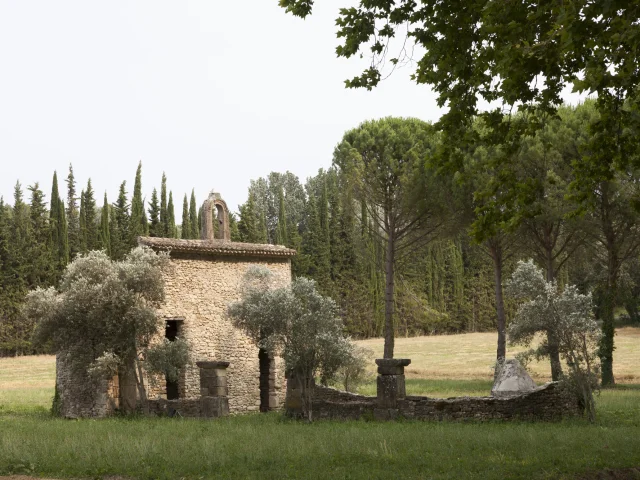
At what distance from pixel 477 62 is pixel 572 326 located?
9127 mm

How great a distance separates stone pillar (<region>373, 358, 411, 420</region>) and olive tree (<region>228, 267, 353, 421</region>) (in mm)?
1633

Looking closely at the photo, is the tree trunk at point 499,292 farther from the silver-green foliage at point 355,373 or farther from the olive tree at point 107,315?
the olive tree at point 107,315

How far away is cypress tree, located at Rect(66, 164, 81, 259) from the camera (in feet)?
167

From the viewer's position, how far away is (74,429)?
16203mm

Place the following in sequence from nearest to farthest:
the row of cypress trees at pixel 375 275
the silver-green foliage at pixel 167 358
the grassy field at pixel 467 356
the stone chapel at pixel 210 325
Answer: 1. the silver-green foliage at pixel 167 358
2. the stone chapel at pixel 210 325
3. the grassy field at pixel 467 356
4. the row of cypress trees at pixel 375 275

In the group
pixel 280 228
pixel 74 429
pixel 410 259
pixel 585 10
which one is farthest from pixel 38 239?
pixel 585 10

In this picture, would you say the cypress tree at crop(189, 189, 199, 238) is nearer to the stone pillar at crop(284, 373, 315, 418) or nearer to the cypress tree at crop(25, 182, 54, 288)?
the cypress tree at crop(25, 182, 54, 288)

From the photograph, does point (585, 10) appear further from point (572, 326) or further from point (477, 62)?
point (572, 326)

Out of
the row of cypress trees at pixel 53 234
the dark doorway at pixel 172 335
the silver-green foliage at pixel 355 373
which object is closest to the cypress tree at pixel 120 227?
the row of cypress trees at pixel 53 234

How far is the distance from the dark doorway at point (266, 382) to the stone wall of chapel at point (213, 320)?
220 millimetres

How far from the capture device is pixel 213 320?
2456cm

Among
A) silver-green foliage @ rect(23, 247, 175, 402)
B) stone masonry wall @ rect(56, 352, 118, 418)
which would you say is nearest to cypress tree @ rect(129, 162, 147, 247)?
stone masonry wall @ rect(56, 352, 118, 418)

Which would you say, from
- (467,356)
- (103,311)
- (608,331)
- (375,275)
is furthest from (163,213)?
(608,331)

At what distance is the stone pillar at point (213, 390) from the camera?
2072cm
